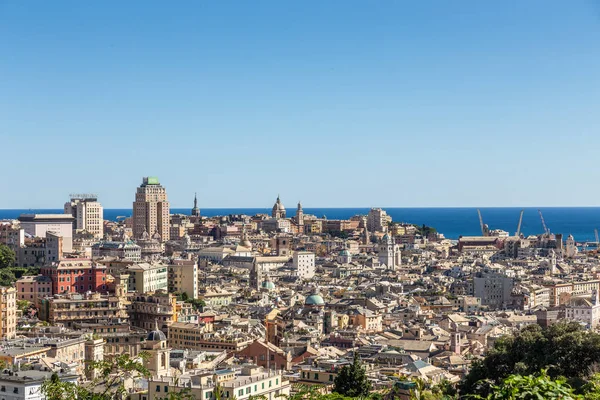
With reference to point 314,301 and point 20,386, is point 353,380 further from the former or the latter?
point 314,301

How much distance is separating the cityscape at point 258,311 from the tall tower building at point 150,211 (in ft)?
28.0

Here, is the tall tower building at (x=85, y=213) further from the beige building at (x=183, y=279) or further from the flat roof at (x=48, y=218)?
the beige building at (x=183, y=279)

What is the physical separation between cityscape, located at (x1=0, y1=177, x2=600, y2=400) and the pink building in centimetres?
5

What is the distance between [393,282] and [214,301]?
2121 cm

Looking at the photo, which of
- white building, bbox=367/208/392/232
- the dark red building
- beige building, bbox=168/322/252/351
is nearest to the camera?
beige building, bbox=168/322/252/351

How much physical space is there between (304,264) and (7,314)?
2084 inches

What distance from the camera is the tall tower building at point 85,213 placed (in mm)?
106750

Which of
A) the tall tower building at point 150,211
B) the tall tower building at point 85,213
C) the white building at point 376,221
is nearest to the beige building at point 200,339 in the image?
the tall tower building at point 85,213

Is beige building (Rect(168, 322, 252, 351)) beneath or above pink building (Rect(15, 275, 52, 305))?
beneath

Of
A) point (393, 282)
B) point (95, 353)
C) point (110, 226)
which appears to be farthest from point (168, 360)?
point (110, 226)

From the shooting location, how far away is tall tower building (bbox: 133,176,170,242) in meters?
112

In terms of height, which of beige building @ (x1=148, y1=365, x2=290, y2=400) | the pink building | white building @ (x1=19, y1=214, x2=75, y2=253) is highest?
white building @ (x1=19, y1=214, x2=75, y2=253)

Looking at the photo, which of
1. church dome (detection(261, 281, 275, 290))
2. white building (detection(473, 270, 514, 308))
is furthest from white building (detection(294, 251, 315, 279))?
white building (detection(473, 270, 514, 308))

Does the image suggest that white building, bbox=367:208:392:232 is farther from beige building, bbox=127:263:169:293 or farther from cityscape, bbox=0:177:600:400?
beige building, bbox=127:263:169:293
